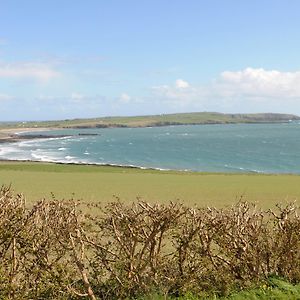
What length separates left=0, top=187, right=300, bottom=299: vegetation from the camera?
259 inches

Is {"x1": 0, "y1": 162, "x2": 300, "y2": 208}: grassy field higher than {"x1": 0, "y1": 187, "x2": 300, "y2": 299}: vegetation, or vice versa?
{"x1": 0, "y1": 187, "x2": 300, "y2": 299}: vegetation

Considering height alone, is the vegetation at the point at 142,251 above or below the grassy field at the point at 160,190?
above

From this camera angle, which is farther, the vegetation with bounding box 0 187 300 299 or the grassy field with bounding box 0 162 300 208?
the grassy field with bounding box 0 162 300 208

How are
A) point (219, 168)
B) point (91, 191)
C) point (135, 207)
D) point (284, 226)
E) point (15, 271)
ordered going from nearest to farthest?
point (15, 271), point (135, 207), point (284, 226), point (91, 191), point (219, 168)

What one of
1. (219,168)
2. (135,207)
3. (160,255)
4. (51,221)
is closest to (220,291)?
(160,255)

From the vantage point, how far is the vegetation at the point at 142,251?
6.59 meters

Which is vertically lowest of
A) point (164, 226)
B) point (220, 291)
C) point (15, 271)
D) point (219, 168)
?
point (219, 168)

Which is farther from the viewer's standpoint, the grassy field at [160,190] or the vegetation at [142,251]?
the grassy field at [160,190]

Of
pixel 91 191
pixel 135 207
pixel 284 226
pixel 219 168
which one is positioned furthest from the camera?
pixel 219 168

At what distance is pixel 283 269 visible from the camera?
24.6ft

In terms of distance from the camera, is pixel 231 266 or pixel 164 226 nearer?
pixel 164 226

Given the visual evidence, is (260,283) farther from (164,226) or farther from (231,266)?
(164,226)

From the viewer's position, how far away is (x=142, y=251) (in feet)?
22.7

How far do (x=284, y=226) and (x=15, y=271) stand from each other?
4.40 m
